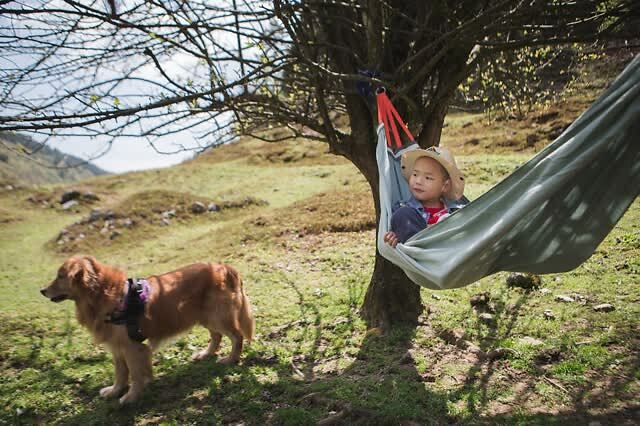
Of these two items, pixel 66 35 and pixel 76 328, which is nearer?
pixel 66 35

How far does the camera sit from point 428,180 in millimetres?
3879

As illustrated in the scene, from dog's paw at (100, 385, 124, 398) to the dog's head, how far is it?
891 millimetres

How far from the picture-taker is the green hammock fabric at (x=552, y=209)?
2.81 m

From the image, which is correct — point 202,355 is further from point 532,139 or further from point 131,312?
point 532,139

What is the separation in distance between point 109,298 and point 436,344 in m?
3.12

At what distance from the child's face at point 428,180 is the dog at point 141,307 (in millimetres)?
2124

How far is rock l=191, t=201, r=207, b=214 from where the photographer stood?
14.6 meters

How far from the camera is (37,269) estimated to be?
33.3 feet

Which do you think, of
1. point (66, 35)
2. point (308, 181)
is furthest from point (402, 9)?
point (308, 181)

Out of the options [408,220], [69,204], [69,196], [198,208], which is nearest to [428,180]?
[408,220]

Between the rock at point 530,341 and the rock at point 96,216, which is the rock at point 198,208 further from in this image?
the rock at point 530,341

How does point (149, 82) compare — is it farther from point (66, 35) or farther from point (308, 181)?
point (308, 181)

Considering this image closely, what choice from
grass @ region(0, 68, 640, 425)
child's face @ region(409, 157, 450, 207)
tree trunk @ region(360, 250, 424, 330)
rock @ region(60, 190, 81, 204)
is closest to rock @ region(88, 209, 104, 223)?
grass @ region(0, 68, 640, 425)

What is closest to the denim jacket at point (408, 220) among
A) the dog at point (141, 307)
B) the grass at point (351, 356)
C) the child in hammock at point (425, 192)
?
the child in hammock at point (425, 192)
